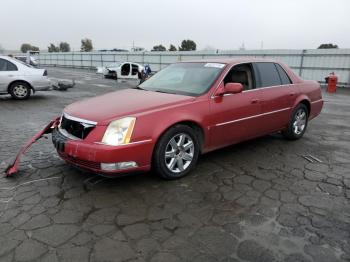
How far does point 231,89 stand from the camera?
4.53 meters

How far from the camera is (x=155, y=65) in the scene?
98.9 feet

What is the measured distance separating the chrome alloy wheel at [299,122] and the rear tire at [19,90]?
29.9 ft

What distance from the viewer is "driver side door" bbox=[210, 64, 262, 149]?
459 cm

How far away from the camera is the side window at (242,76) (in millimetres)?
4939

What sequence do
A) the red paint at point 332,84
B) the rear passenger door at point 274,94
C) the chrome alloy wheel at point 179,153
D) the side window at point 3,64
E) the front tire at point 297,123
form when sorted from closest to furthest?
the chrome alloy wheel at point 179,153 → the rear passenger door at point 274,94 → the front tire at point 297,123 → the side window at point 3,64 → the red paint at point 332,84

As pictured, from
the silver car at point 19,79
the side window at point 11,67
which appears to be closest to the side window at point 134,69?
the silver car at point 19,79

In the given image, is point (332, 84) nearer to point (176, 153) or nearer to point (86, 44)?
point (176, 153)

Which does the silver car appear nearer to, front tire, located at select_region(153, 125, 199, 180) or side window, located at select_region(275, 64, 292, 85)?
→ side window, located at select_region(275, 64, 292, 85)

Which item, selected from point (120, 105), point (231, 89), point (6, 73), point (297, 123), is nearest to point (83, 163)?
point (120, 105)

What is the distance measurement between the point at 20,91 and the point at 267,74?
8.92 m

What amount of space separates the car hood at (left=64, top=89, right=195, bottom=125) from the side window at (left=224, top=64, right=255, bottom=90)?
917 millimetres

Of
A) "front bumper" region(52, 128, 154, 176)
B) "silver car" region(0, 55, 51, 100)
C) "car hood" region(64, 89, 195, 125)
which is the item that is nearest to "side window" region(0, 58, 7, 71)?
"silver car" region(0, 55, 51, 100)

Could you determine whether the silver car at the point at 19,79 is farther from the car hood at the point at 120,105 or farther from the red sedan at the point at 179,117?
the car hood at the point at 120,105

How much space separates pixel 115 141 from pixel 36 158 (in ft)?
6.49
